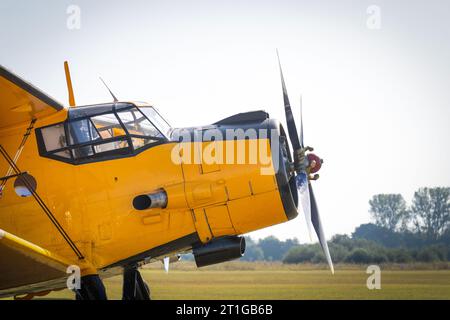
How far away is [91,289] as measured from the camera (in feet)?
30.0

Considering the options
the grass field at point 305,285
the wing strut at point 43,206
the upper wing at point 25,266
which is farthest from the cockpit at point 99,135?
the grass field at point 305,285

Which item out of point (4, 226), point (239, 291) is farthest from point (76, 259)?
point (239, 291)

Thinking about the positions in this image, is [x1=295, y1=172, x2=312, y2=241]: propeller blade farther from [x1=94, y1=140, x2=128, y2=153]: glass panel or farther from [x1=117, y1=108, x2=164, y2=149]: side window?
[x1=94, y1=140, x2=128, y2=153]: glass panel

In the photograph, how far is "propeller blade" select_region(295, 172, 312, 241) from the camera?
9.84 metres

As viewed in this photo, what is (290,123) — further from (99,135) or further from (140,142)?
(99,135)

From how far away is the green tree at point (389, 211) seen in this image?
3074 cm

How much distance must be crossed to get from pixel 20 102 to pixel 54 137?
720 millimetres

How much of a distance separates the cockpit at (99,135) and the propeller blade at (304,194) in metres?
2.19

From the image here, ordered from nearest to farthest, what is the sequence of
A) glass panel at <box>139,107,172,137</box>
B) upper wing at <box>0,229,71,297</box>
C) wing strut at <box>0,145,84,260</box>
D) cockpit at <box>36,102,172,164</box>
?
upper wing at <box>0,229,71,297</box> < wing strut at <box>0,145,84,260</box> < cockpit at <box>36,102,172,164</box> < glass panel at <box>139,107,172,137</box>

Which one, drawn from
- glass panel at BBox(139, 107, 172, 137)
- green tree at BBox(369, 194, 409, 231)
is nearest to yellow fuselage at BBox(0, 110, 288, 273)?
glass panel at BBox(139, 107, 172, 137)

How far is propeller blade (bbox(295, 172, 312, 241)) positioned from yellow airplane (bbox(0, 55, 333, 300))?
27 cm

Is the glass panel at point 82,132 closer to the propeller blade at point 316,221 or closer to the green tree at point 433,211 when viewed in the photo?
the propeller blade at point 316,221

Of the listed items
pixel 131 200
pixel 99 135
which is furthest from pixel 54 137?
pixel 131 200
